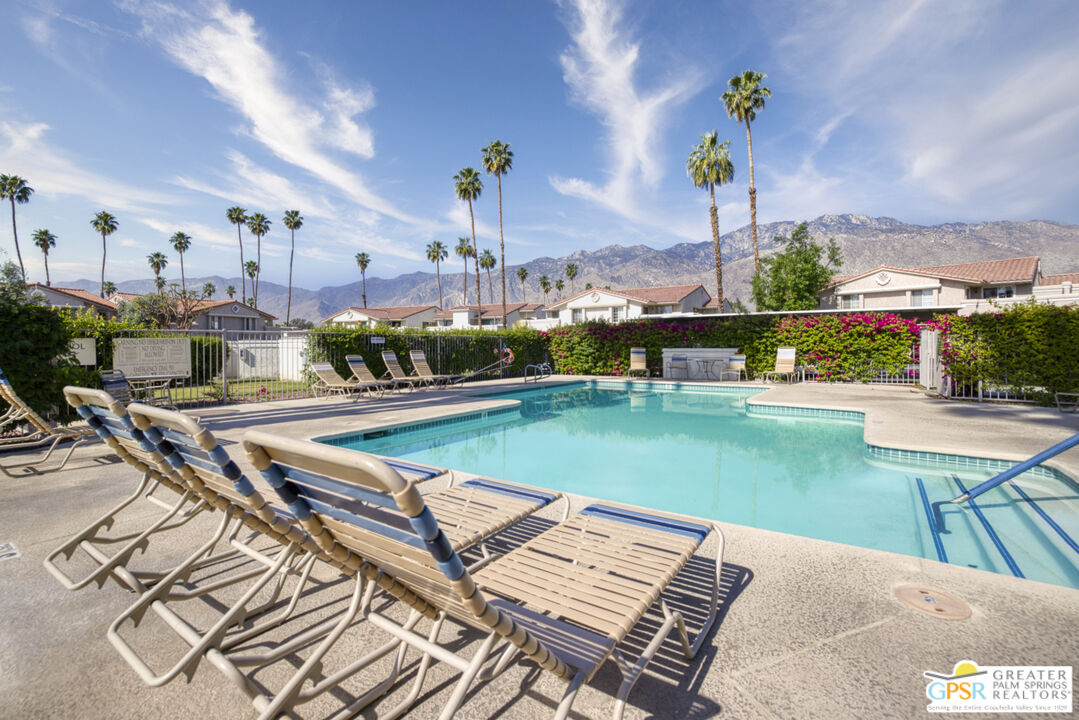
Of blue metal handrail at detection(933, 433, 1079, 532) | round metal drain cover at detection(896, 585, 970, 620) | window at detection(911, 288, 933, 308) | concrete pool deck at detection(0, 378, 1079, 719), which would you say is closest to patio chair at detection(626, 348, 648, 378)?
blue metal handrail at detection(933, 433, 1079, 532)

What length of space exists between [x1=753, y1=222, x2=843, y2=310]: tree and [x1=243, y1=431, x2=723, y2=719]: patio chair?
37412mm

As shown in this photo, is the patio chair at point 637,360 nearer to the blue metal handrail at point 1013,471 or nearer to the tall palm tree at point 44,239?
the blue metal handrail at point 1013,471

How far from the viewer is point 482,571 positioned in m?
1.78

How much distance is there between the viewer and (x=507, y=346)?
18828 mm

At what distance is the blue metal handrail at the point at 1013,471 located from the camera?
3.10 meters

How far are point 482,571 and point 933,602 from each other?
228cm

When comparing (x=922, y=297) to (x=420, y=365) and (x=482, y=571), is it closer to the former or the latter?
(x=420, y=365)

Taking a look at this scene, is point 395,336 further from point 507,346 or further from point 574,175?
point 574,175

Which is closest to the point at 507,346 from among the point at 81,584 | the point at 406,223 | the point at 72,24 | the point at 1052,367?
the point at 72,24

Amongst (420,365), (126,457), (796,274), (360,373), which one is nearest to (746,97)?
(796,274)

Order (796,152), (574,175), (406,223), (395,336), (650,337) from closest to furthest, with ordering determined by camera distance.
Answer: (395,336) < (650,337) < (796,152) < (406,223) < (574,175)

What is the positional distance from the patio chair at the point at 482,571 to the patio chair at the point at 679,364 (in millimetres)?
15717

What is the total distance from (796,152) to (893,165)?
15.2 m

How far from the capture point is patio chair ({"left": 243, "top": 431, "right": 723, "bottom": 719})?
103 centimetres
